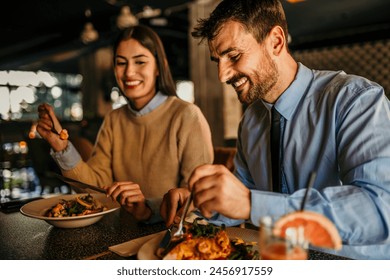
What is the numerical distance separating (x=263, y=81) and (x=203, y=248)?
1.76 ft

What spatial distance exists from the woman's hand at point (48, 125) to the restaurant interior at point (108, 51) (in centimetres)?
61

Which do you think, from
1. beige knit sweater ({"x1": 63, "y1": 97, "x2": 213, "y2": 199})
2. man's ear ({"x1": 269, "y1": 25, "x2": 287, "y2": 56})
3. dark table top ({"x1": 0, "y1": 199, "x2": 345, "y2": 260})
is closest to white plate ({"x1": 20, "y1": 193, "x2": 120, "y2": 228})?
dark table top ({"x1": 0, "y1": 199, "x2": 345, "y2": 260})

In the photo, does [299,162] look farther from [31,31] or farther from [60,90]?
[60,90]

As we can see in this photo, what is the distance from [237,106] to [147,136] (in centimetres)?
241

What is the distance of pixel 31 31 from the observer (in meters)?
6.68

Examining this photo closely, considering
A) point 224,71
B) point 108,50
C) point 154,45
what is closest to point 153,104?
point 154,45

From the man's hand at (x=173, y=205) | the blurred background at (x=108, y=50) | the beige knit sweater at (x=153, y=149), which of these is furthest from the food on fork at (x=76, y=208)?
the blurred background at (x=108, y=50)

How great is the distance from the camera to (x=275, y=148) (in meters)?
1.12

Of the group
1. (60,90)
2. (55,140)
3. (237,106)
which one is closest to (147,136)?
(55,140)

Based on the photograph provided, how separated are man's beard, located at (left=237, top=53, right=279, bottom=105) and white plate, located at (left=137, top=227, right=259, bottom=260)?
1.27ft

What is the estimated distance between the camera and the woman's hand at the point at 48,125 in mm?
1342

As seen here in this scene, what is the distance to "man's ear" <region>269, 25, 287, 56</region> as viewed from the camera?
3.45 ft

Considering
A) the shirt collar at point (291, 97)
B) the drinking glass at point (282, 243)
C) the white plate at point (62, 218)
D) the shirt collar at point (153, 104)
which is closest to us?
the drinking glass at point (282, 243)

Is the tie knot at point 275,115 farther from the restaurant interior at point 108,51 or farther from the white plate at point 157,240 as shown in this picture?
the restaurant interior at point 108,51
